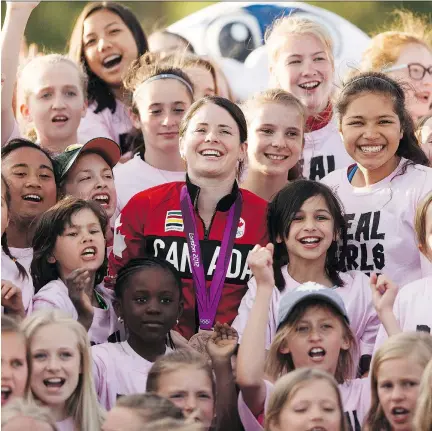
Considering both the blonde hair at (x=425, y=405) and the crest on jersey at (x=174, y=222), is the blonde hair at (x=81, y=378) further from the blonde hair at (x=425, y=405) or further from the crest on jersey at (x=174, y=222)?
the blonde hair at (x=425, y=405)

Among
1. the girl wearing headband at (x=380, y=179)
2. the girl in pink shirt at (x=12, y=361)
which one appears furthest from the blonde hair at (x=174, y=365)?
the girl wearing headband at (x=380, y=179)

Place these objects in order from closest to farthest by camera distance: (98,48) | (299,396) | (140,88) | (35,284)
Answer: (299,396), (35,284), (140,88), (98,48)

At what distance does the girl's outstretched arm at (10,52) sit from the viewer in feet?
21.8

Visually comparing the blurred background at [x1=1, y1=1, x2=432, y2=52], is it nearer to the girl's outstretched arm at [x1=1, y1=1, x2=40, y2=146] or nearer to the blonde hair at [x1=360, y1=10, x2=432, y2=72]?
the blonde hair at [x1=360, y1=10, x2=432, y2=72]

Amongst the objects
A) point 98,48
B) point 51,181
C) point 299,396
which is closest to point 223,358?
point 299,396

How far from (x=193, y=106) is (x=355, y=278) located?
1.11 meters

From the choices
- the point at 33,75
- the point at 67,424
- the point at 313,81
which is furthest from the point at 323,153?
the point at 67,424

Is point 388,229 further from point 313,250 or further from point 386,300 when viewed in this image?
point 386,300

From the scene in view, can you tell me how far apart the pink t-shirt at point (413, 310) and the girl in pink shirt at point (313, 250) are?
15cm

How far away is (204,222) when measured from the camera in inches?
238

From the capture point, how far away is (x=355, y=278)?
5.91 meters

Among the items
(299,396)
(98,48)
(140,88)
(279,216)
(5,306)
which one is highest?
(98,48)

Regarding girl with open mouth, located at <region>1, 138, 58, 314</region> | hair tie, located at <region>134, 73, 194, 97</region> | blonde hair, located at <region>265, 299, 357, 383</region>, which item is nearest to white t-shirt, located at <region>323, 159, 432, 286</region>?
blonde hair, located at <region>265, 299, 357, 383</region>

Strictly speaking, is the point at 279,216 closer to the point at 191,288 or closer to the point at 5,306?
the point at 191,288
